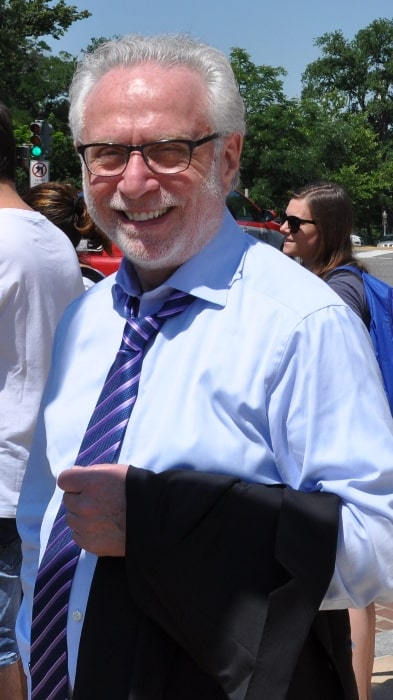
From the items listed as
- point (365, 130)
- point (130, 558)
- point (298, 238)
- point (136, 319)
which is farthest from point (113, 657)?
point (365, 130)

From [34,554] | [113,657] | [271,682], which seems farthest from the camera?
[34,554]

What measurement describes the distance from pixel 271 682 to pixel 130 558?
291 mm

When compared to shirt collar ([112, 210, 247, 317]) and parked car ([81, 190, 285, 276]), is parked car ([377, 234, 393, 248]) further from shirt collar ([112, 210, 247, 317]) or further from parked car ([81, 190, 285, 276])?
shirt collar ([112, 210, 247, 317])

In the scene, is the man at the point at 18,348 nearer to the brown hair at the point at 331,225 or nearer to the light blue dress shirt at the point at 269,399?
the light blue dress shirt at the point at 269,399

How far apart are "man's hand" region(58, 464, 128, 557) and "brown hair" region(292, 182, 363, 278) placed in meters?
2.67

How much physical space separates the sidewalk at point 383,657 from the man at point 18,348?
1.62 m

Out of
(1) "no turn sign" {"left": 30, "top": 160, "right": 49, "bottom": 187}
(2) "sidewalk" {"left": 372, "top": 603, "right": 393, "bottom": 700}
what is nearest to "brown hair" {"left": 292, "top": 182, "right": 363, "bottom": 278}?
(2) "sidewalk" {"left": 372, "top": 603, "right": 393, "bottom": 700}

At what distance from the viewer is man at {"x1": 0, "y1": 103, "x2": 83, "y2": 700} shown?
9.23 feet

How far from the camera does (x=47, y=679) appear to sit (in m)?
1.83

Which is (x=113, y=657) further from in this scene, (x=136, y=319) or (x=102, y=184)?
(x=102, y=184)

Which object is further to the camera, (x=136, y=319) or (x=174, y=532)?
(x=136, y=319)

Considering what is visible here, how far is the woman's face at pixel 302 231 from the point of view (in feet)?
14.2

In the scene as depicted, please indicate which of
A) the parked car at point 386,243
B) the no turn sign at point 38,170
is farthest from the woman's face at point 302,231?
the parked car at point 386,243

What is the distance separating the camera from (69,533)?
182cm
